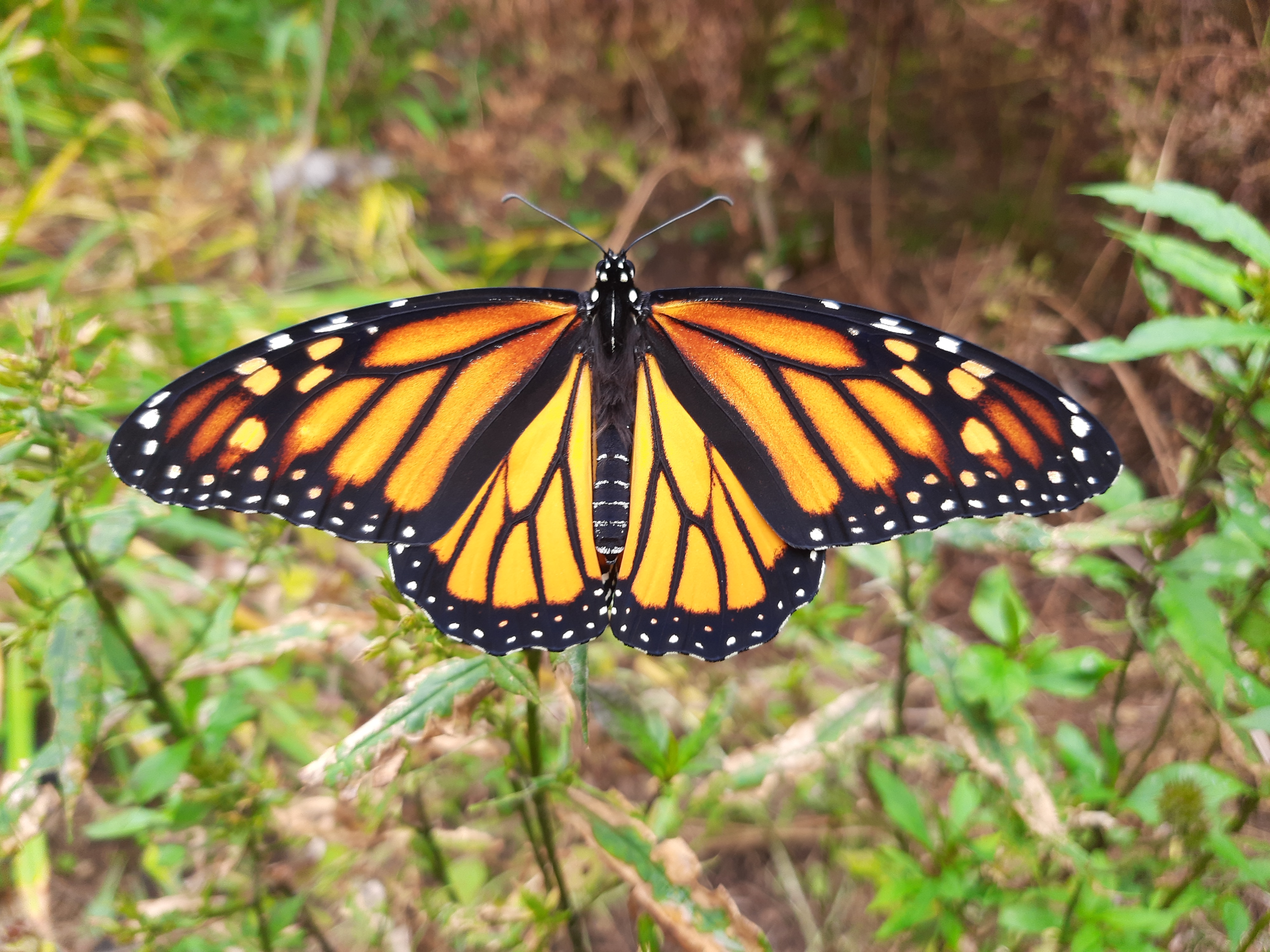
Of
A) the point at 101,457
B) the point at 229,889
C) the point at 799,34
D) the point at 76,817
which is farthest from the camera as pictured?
the point at 799,34

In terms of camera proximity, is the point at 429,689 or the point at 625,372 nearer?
the point at 429,689

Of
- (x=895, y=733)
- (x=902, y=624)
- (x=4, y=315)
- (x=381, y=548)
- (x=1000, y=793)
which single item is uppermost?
(x=4, y=315)

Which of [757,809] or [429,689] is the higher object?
[429,689]

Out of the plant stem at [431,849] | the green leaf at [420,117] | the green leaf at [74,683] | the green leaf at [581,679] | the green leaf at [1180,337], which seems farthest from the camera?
the green leaf at [420,117]

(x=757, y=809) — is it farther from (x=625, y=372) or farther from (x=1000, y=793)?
(x=625, y=372)

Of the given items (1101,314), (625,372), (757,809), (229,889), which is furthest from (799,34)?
(229,889)

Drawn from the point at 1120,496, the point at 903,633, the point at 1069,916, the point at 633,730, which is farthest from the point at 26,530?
the point at 1120,496

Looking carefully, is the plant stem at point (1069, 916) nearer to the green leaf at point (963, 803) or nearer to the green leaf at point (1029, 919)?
the green leaf at point (1029, 919)

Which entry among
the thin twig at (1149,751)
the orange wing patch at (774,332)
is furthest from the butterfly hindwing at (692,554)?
the thin twig at (1149,751)
